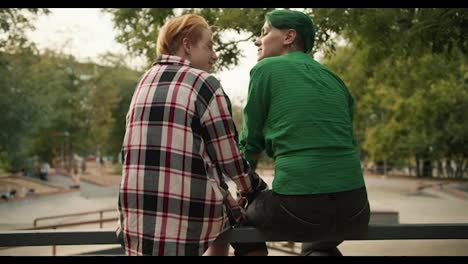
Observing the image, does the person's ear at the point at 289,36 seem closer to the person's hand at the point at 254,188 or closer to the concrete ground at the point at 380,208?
the person's hand at the point at 254,188

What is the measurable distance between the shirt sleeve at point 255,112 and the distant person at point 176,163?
12cm

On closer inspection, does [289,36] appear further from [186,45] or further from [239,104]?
[239,104]

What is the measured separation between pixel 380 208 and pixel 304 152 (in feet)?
48.9

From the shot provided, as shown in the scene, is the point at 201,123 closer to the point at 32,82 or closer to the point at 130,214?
the point at 130,214

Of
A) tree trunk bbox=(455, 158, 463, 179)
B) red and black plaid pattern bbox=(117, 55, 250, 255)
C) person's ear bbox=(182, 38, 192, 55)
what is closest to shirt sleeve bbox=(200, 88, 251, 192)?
red and black plaid pattern bbox=(117, 55, 250, 255)

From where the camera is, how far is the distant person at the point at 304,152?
5.66 ft

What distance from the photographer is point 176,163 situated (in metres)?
1.64

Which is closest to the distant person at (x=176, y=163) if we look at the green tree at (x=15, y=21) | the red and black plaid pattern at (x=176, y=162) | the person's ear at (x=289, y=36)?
the red and black plaid pattern at (x=176, y=162)

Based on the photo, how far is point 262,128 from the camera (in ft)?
6.12

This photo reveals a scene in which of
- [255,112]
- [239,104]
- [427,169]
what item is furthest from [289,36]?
[427,169]

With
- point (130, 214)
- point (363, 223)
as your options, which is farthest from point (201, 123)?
point (363, 223)

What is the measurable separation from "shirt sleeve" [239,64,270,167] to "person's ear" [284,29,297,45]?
0.20 m
